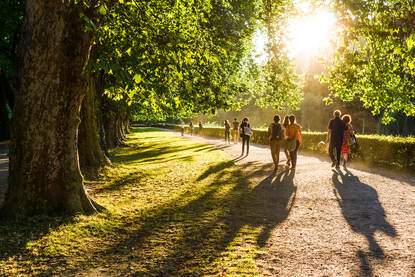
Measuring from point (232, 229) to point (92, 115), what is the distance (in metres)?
6.61

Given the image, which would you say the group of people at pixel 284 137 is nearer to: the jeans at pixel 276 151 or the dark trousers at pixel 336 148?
the jeans at pixel 276 151

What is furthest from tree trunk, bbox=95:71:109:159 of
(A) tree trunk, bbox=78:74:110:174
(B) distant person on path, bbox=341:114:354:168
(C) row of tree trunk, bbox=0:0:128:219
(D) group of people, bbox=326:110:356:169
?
(B) distant person on path, bbox=341:114:354:168

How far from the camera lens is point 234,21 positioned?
1327cm

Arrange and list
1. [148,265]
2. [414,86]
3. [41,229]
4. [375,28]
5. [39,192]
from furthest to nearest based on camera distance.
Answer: [414,86] < [375,28] < [39,192] < [41,229] < [148,265]

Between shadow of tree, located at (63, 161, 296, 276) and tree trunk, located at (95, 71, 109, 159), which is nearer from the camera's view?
shadow of tree, located at (63, 161, 296, 276)

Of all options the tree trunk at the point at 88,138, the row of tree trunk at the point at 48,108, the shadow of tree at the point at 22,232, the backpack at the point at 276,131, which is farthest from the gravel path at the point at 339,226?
the tree trunk at the point at 88,138

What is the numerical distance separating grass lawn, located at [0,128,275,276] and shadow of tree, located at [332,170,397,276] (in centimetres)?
143

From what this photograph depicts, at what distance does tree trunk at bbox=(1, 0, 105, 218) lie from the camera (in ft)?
14.9

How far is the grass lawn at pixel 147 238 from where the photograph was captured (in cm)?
352

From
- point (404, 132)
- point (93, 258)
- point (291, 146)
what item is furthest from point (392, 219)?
point (404, 132)

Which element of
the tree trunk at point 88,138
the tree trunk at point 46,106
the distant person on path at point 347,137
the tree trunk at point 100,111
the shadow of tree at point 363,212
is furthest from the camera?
the tree trunk at point 100,111

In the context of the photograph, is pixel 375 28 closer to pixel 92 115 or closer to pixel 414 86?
pixel 414 86

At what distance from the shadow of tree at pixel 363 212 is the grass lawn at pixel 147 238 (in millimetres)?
1433

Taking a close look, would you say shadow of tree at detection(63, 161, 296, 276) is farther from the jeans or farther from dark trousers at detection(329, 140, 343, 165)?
dark trousers at detection(329, 140, 343, 165)
